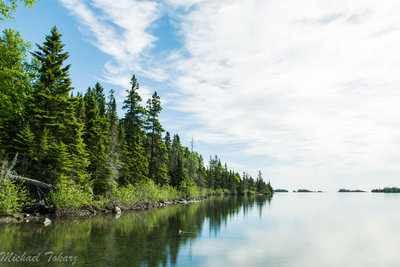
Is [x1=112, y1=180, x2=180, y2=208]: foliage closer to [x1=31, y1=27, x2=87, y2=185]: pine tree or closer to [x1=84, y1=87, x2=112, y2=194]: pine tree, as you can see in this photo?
[x1=84, y1=87, x2=112, y2=194]: pine tree

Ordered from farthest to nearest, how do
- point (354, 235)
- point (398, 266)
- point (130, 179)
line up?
point (130, 179), point (354, 235), point (398, 266)

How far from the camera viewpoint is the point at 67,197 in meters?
27.9

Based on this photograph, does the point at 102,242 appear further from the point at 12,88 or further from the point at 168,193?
the point at 168,193

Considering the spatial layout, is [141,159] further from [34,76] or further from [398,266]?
[398,266]

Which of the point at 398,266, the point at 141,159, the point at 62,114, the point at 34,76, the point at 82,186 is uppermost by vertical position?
the point at 34,76

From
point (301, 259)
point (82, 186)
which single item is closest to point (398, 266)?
point (301, 259)

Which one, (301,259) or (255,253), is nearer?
(301,259)

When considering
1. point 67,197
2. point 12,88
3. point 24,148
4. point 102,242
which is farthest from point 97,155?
point 102,242

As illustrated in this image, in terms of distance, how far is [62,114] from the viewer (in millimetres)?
30734

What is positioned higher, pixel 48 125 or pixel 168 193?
pixel 48 125

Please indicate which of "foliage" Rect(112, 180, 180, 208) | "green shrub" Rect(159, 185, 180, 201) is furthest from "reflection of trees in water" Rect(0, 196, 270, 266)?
"green shrub" Rect(159, 185, 180, 201)

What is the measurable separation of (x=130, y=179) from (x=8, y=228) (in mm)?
26813

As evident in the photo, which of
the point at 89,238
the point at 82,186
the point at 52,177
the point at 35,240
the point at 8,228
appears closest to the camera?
the point at 35,240

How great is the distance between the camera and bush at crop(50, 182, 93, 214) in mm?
27797
